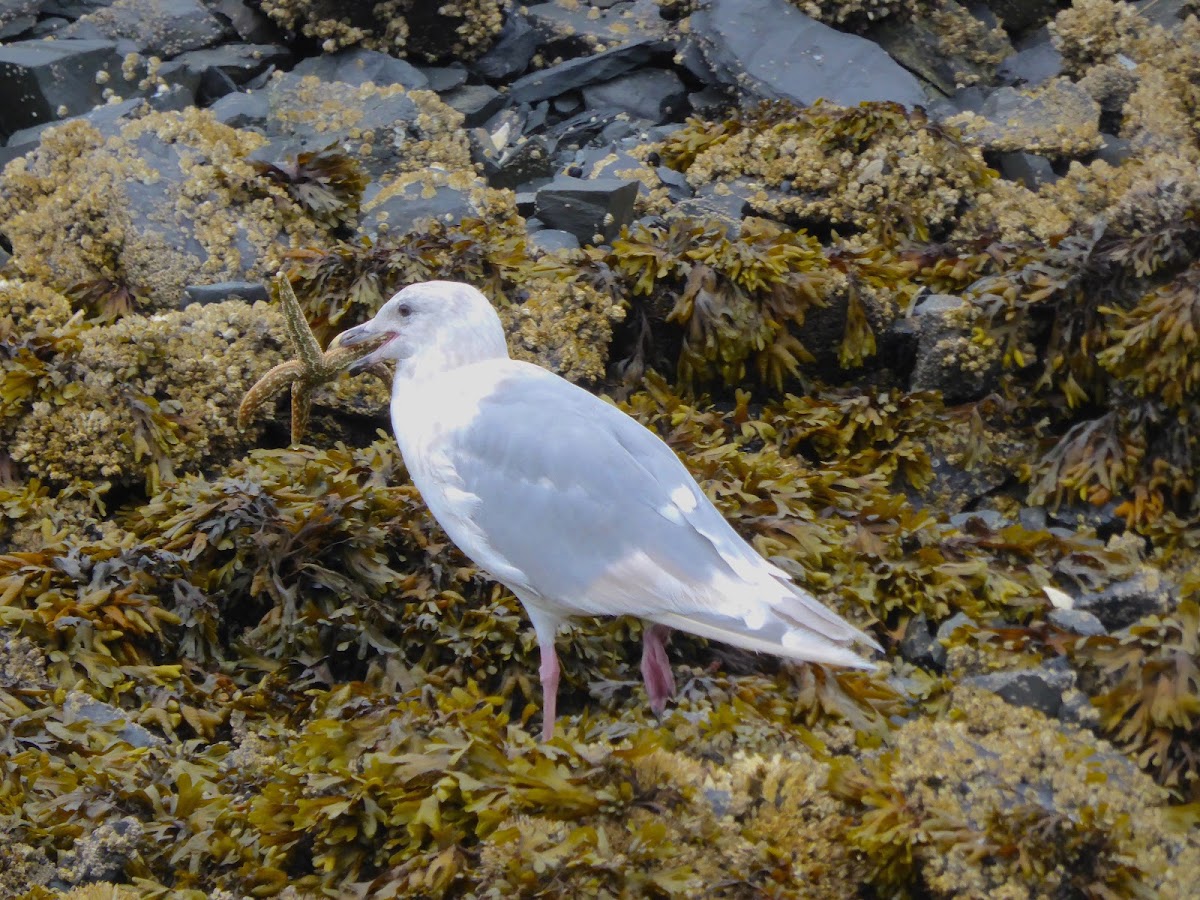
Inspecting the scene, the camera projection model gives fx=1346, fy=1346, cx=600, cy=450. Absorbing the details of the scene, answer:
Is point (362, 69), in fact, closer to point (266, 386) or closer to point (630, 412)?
point (630, 412)

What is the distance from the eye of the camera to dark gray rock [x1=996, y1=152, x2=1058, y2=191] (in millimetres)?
7699

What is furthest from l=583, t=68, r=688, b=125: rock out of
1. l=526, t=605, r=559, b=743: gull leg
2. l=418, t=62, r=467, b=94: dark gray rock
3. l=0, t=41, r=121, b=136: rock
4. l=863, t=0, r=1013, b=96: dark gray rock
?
l=526, t=605, r=559, b=743: gull leg

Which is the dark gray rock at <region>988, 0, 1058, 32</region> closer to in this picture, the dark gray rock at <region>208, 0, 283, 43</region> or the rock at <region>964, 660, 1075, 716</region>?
the dark gray rock at <region>208, 0, 283, 43</region>

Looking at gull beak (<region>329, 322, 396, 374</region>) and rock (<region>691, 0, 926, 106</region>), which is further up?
gull beak (<region>329, 322, 396, 374</region>)

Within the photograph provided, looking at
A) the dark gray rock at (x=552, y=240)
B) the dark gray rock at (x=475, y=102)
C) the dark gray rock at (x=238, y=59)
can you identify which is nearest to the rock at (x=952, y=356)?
the dark gray rock at (x=552, y=240)

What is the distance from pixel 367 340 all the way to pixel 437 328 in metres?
0.33

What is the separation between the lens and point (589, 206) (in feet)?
22.4

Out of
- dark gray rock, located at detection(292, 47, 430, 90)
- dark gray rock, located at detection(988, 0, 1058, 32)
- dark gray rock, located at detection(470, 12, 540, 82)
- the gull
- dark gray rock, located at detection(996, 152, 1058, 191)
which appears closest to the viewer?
the gull

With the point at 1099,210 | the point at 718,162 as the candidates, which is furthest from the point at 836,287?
the point at 1099,210

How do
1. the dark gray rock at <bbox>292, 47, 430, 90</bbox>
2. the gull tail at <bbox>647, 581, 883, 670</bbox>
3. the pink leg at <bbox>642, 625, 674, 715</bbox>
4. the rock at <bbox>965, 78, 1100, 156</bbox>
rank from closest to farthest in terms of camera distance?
the gull tail at <bbox>647, 581, 883, 670</bbox>, the pink leg at <bbox>642, 625, 674, 715</bbox>, the rock at <bbox>965, 78, 1100, 156</bbox>, the dark gray rock at <bbox>292, 47, 430, 90</bbox>

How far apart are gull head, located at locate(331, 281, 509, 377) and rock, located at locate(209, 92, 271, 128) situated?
392cm

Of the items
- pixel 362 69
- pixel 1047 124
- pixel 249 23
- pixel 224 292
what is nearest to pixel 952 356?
pixel 1047 124

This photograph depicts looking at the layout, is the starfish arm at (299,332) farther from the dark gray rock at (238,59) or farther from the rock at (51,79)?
the dark gray rock at (238,59)

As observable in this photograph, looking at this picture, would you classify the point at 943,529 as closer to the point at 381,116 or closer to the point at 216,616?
the point at 216,616
